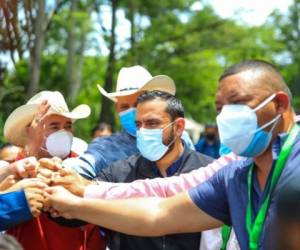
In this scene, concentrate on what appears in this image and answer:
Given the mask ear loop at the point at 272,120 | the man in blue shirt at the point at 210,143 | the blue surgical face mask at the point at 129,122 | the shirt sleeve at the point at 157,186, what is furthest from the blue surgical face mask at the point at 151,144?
the man in blue shirt at the point at 210,143

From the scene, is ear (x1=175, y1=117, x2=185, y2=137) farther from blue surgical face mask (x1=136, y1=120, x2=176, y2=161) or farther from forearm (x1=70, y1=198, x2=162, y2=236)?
forearm (x1=70, y1=198, x2=162, y2=236)

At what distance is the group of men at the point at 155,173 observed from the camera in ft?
9.63

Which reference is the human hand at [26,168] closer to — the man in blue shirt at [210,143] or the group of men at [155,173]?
the group of men at [155,173]

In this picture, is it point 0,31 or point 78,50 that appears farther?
point 78,50

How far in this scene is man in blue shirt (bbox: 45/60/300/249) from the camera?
282 centimetres

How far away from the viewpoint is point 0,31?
23.0ft

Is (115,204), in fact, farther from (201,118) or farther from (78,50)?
(201,118)

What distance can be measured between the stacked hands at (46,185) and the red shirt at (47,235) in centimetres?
26

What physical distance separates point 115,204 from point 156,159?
1.02 metres

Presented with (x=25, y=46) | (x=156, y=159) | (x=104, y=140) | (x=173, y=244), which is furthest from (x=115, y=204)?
(x=25, y=46)

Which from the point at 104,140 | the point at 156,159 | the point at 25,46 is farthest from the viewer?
the point at 25,46

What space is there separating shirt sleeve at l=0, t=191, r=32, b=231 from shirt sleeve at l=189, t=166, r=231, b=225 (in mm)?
915

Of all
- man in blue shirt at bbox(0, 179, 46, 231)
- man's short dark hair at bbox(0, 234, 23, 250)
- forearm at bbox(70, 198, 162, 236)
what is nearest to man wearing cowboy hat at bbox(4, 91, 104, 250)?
man in blue shirt at bbox(0, 179, 46, 231)

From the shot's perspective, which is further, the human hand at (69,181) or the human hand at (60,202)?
the human hand at (69,181)
